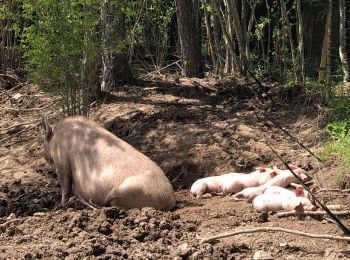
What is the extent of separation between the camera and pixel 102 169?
23.6 ft

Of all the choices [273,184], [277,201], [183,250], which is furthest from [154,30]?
[183,250]

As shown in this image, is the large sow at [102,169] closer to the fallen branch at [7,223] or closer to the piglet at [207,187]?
the piglet at [207,187]

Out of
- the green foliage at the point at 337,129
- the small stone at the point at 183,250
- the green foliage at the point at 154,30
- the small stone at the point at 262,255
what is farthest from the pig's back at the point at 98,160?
the green foliage at the point at 154,30

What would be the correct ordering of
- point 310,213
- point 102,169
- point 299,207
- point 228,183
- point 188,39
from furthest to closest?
point 188,39 < point 228,183 < point 102,169 < point 299,207 < point 310,213

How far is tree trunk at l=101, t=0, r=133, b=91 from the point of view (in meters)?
10.5

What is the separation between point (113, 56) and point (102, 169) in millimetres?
4756

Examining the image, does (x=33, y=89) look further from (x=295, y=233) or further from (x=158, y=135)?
(x=295, y=233)

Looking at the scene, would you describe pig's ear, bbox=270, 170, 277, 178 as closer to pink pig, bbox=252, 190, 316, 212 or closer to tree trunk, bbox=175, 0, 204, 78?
pink pig, bbox=252, 190, 316, 212

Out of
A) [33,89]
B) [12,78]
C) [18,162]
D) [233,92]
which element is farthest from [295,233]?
[12,78]

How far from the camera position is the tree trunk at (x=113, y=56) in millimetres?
10477

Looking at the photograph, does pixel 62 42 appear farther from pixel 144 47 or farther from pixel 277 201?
pixel 144 47

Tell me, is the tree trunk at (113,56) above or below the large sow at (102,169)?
above

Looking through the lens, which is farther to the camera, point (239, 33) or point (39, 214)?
point (239, 33)

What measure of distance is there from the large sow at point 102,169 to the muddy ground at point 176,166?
217 millimetres
